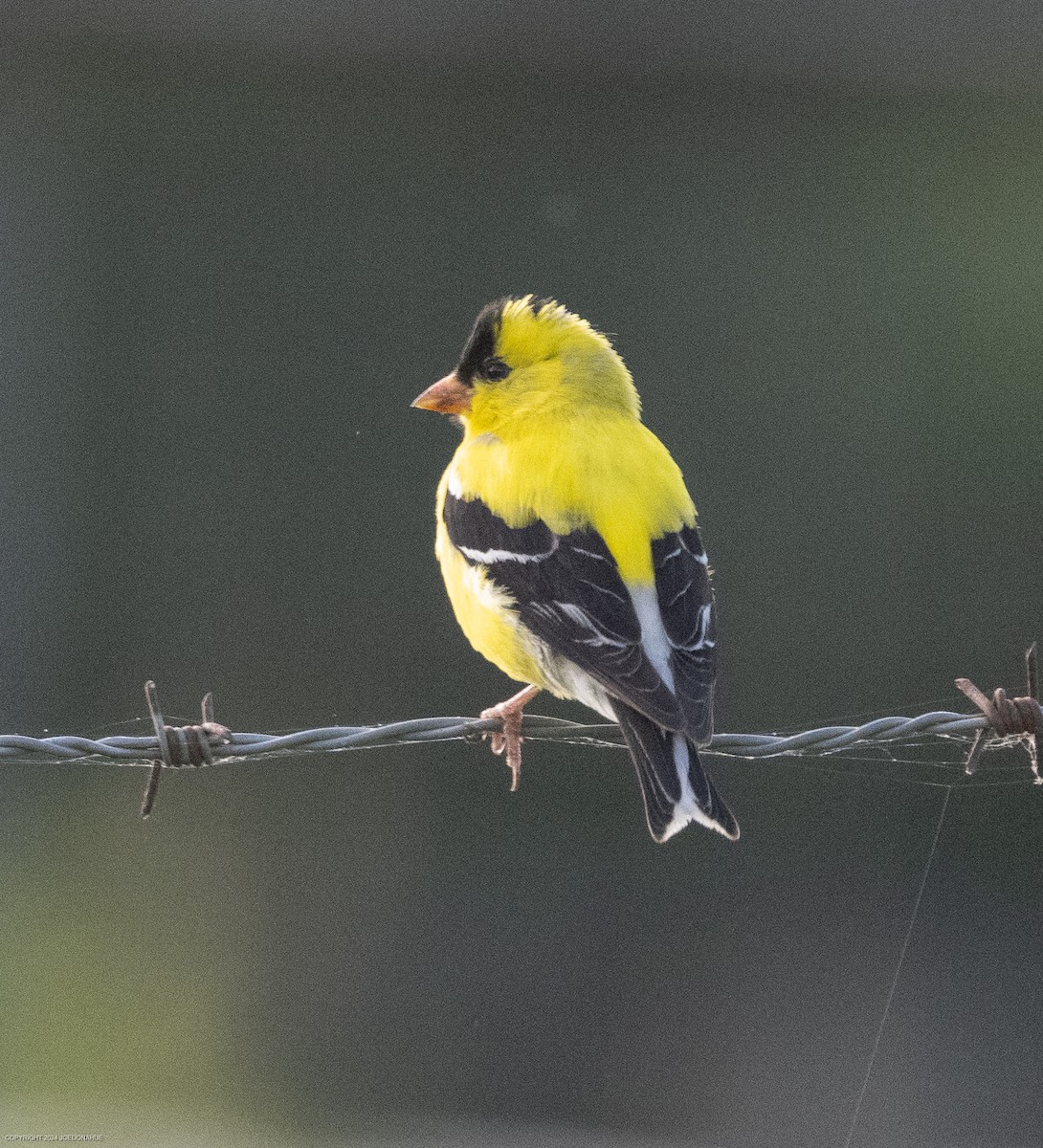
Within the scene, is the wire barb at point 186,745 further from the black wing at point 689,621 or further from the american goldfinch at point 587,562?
the black wing at point 689,621

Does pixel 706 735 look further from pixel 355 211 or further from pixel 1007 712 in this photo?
pixel 355 211

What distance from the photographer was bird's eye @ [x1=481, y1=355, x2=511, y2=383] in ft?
10.4

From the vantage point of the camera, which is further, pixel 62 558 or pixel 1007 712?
pixel 62 558

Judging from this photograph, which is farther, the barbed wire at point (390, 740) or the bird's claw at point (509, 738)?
the bird's claw at point (509, 738)

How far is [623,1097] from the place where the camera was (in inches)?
209

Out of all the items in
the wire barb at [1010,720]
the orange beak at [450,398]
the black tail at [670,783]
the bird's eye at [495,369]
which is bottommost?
the black tail at [670,783]

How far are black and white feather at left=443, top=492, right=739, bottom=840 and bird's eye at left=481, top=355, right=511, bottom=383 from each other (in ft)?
1.63

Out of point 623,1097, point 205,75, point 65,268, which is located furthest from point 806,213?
point 623,1097

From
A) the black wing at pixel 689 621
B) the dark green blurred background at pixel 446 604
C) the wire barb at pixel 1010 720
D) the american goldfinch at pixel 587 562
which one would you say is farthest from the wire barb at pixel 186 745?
the dark green blurred background at pixel 446 604

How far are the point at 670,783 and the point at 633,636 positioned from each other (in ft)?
0.82

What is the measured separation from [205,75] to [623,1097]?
14.7 ft

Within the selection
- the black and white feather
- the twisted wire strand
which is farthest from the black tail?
the twisted wire strand

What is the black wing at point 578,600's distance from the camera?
2432mm

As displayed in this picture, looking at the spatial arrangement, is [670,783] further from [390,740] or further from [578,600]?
[390,740]
